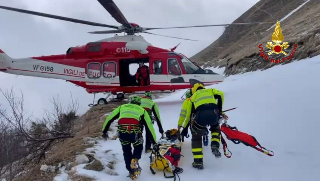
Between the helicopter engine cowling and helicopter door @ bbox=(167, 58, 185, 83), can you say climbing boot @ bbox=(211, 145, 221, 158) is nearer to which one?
helicopter door @ bbox=(167, 58, 185, 83)

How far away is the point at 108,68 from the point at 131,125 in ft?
25.4

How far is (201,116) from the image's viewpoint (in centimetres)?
515

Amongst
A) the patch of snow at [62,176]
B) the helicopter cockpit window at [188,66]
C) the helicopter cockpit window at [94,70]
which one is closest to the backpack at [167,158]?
the patch of snow at [62,176]

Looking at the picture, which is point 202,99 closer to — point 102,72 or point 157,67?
point 157,67

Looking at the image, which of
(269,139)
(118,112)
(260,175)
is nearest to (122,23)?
(118,112)

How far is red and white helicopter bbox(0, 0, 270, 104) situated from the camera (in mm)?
11922

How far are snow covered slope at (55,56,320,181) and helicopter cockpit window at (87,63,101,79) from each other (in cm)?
451

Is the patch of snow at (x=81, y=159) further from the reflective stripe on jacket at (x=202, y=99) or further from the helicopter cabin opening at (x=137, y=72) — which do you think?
the helicopter cabin opening at (x=137, y=72)

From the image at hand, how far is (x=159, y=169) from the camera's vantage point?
5.17 meters

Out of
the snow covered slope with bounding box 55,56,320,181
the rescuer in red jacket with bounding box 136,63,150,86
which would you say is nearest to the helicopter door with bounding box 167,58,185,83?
the rescuer in red jacket with bounding box 136,63,150,86

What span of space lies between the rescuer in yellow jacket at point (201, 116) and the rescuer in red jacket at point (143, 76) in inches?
274

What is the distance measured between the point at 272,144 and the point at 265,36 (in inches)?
1059

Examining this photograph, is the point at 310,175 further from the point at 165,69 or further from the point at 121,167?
the point at 165,69

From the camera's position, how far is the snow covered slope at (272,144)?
478 cm
